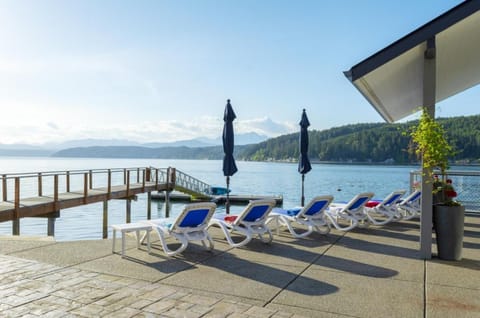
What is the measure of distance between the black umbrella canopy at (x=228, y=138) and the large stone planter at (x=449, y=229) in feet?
20.5

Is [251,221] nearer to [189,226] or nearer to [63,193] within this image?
[189,226]

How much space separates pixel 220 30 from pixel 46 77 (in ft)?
24.6

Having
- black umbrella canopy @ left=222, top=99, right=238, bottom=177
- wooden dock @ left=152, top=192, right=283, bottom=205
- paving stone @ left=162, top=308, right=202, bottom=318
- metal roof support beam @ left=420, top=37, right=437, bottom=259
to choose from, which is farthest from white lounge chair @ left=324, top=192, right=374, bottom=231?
wooden dock @ left=152, top=192, right=283, bottom=205

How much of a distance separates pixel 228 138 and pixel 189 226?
534 centimetres

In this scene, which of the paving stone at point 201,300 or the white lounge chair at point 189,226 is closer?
the paving stone at point 201,300

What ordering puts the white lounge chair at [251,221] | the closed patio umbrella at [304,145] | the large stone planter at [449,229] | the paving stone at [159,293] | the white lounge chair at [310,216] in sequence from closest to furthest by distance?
the paving stone at [159,293] → the large stone planter at [449,229] → the white lounge chair at [251,221] → the white lounge chair at [310,216] → the closed patio umbrella at [304,145]

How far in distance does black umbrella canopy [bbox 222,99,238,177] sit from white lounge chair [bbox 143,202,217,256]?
5178mm

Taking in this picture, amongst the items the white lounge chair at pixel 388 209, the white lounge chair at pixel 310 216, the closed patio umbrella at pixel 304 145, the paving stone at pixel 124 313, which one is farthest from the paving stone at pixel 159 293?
the closed patio umbrella at pixel 304 145

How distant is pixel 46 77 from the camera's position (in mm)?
16016

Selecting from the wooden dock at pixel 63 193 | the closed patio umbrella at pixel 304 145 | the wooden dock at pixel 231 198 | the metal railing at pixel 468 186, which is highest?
the closed patio umbrella at pixel 304 145

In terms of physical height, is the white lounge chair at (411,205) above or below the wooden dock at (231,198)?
above

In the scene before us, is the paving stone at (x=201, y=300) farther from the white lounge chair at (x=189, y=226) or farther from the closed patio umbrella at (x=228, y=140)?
the closed patio umbrella at (x=228, y=140)

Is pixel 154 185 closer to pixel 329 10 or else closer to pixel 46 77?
pixel 46 77

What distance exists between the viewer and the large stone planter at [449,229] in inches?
208
